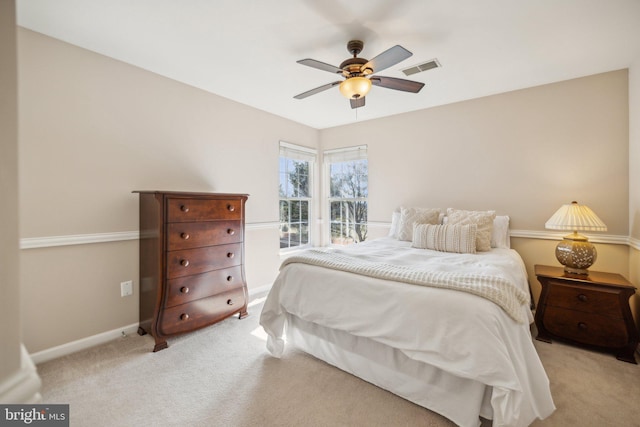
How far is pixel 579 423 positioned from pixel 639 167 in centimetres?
212

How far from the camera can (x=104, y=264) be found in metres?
2.38

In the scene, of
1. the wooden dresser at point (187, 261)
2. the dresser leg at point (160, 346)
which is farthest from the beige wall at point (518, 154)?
the dresser leg at point (160, 346)

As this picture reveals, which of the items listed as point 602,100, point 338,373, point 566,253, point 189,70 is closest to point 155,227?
point 189,70

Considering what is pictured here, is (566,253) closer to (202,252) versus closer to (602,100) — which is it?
(602,100)

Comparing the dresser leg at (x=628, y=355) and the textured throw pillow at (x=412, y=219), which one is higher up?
→ the textured throw pillow at (x=412, y=219)

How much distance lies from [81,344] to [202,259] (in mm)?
1104

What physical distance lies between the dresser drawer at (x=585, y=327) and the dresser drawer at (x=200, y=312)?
9.26 ft

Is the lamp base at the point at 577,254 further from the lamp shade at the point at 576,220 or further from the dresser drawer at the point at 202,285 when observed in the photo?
the dresser drawer at the point at 202,285

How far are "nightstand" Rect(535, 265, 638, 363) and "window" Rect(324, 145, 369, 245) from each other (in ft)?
7.61

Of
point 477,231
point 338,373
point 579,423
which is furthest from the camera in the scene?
point 477,231

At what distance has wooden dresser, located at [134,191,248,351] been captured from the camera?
2.29 m

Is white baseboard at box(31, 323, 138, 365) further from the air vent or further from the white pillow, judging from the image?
the white pillow

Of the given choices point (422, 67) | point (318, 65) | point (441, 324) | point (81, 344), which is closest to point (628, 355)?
point (441, 324)

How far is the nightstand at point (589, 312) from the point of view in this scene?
2104mm
